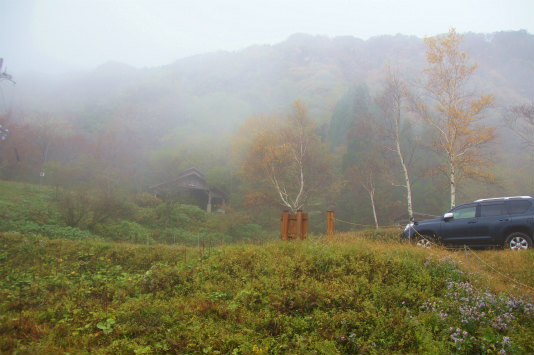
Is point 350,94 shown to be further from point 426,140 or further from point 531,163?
point 531,163

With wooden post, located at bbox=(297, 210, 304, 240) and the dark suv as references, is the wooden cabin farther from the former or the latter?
the dark suv

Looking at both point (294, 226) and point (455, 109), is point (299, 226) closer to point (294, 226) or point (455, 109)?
point (294, 226)

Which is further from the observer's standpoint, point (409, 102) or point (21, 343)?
point (409, 102)

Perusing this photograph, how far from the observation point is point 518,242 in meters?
9.06

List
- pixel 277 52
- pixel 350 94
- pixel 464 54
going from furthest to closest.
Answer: pixel 277 52 → pixel 350 94 → pixel 464 54

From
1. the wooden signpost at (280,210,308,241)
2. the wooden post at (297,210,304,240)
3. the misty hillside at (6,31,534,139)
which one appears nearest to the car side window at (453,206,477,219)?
the wooden signpost at (280,210,308,241)

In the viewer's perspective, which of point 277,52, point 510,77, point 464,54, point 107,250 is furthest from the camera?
point 277,52

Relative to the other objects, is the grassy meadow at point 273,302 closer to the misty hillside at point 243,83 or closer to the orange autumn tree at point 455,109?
the orange autumn tree at point 455,109

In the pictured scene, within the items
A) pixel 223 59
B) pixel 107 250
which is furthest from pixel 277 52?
pixel 107 250

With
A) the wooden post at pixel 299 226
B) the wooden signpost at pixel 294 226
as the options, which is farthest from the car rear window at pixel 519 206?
the wooden post at pixel 299 226

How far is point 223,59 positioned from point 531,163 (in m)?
76.1

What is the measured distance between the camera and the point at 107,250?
1072 cm

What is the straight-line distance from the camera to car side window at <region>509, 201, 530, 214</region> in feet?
30.0

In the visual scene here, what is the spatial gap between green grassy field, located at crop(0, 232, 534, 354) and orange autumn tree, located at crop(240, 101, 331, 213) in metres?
16.6
